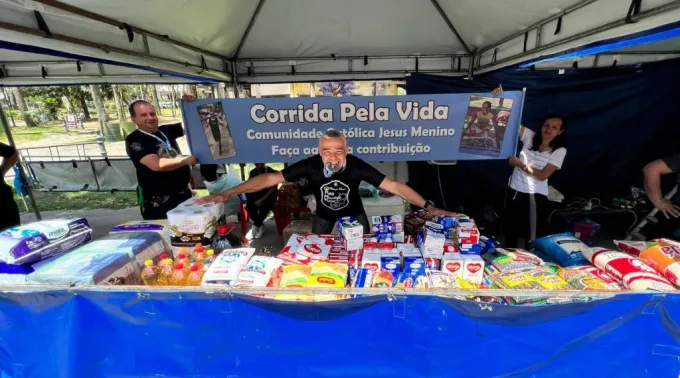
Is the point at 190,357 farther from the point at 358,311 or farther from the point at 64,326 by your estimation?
the point at 358,311

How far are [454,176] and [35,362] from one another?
15.3ft

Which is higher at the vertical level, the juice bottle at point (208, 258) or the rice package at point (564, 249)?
the juice bottle at point (208, 258)

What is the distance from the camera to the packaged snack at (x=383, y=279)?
4.81 ft

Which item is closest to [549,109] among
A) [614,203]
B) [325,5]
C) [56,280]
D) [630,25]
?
[614,203]

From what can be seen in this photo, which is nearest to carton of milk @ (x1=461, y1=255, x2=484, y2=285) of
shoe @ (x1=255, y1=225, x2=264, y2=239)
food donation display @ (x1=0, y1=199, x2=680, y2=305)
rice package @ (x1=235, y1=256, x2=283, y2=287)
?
food donation display @ (x1=0, y1=199, x2=680, y2=305)

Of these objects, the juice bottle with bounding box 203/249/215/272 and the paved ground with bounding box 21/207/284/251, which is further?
the paved ground with bounding box 21/207/284/251

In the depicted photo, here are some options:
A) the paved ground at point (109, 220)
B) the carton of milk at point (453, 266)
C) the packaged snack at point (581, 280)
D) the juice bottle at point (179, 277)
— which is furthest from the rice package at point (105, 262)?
the packaged snack at point (581, 280)

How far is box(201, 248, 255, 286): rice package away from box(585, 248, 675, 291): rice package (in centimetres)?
179

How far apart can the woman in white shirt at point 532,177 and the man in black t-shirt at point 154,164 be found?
2927 millimetres

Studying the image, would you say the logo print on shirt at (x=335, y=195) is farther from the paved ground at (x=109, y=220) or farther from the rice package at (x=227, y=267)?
the paved ground at (x=109, y=220)

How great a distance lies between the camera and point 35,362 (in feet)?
4.45

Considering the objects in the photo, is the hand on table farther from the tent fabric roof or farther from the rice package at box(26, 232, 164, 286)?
the rice package at box(26, 232, 164, 286)

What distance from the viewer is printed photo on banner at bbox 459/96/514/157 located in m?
2.53

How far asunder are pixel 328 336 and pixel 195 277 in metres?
0.75
